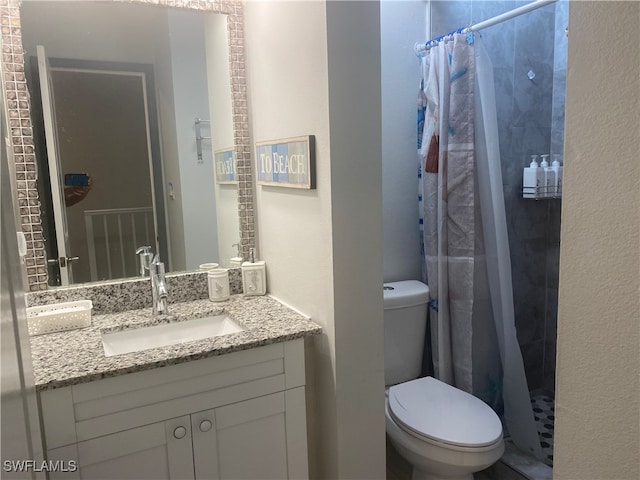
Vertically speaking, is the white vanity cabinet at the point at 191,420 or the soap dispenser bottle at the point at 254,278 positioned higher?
the soap dispenser bottle at the point at 254,278

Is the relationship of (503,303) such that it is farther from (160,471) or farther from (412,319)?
(160,471)

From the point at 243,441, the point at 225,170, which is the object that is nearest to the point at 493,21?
the point at 225,170

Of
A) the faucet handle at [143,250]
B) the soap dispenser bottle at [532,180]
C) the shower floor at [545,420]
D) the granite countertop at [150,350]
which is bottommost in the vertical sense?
the shower floor at [545,420]

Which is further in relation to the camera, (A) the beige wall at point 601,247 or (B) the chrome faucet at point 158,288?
(B) the chrome faucet at point 158,288

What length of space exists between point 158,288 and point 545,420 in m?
2.20

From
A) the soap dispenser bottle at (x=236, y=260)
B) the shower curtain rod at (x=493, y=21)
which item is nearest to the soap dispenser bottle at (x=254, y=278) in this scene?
the soap dispenser bottle at (x=236, y=260)

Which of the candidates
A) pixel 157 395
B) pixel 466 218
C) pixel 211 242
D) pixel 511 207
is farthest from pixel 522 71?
pixel 157 395

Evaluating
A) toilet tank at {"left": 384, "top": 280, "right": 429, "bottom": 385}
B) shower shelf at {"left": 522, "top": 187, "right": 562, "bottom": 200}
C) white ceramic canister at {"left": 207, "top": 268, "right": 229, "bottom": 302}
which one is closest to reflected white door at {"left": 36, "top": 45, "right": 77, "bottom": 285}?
white ceramic canister at {"left": 207, "top": 268, "right": 229, "bottom": 302}

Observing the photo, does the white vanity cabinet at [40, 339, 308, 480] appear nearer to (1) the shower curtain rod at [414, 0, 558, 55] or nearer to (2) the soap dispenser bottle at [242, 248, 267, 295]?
(2) the soap dispenser bottle at [242, 248, 267, 295]

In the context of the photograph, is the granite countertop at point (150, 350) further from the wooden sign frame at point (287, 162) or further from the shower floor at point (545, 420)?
the shower floor at point (545, 420)

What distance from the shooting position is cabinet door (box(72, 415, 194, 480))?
1407mm

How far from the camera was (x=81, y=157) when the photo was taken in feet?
5.85

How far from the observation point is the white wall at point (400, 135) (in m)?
2.37
